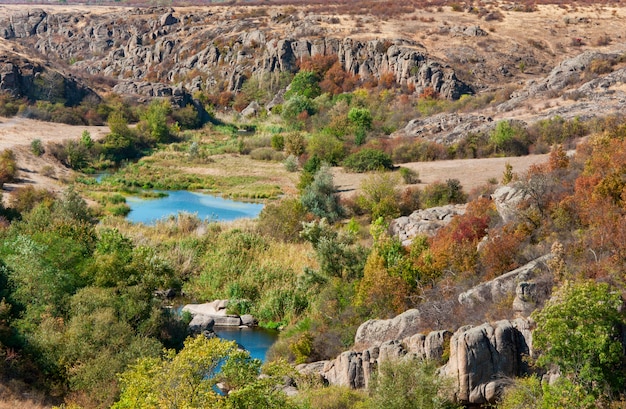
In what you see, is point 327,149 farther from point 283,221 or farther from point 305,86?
point 305,86

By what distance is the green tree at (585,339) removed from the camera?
60.5 ft

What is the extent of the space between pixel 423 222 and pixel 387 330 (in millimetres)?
12710

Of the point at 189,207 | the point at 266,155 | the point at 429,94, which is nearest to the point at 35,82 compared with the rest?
the point at 266,155

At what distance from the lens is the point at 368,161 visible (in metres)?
54.7

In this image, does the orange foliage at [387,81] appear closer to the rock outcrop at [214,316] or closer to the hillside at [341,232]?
the hillside at [341,232]

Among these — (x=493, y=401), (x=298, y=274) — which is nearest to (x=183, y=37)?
(x=298, y=274)

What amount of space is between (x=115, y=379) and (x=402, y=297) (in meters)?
10.1

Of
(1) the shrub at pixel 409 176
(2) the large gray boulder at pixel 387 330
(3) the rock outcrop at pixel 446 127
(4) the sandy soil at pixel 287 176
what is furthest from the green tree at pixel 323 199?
(2) the large gray boulder at pixel 387 330

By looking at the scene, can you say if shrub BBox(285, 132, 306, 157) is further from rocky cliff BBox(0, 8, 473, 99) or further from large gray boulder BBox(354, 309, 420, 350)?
large gray boulder BBox(354, 309, 420, 350)

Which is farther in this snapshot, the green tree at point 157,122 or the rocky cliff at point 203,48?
the rocky cliff at point 203,48

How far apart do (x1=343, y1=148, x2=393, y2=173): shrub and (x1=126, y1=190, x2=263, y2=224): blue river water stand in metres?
7.83

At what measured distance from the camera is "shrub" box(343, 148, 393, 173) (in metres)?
54.5

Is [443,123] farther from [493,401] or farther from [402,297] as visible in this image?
[493,401]

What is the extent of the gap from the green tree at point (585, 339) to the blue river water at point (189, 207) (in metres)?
27.3
